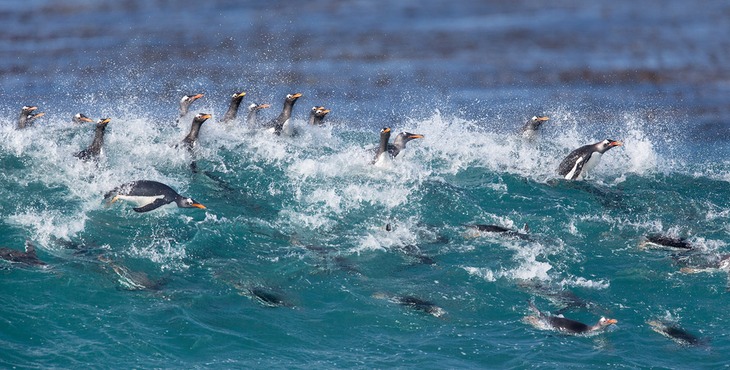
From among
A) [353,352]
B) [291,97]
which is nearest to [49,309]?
[353,352]

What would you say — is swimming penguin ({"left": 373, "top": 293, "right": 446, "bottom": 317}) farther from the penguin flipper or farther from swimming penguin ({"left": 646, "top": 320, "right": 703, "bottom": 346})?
the penguin flipper

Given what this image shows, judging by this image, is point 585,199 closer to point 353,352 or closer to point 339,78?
point 353,352

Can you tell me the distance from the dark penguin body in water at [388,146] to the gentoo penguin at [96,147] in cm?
538

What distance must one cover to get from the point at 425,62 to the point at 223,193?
10579mm

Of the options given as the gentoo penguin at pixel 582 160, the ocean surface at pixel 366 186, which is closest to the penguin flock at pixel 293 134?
the gentoo penguin at pixel 582 160

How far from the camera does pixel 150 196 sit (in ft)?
61.1

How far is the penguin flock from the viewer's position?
15.3 metres

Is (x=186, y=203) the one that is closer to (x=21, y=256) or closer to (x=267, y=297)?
(x=21, y=256)

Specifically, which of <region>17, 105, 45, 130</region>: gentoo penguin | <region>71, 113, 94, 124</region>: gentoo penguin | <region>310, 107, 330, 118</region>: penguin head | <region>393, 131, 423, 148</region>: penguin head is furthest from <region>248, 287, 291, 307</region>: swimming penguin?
<region>17, 105, 45, 130</region>: gentoo penguin

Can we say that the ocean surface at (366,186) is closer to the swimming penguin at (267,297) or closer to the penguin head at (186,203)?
the swimming penguin at (267,297)

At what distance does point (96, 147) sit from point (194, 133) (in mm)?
2244

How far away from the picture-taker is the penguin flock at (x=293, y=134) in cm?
1528

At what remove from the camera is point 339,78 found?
28.3 m

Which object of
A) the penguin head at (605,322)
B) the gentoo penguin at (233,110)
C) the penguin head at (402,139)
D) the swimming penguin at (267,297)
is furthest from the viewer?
the gentoo penguin at (233,110)
